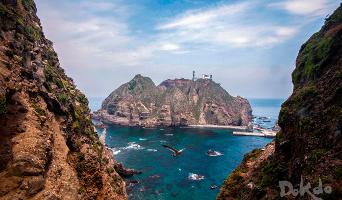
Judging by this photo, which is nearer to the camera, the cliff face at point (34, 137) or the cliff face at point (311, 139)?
the cliff face at point (311, 139)

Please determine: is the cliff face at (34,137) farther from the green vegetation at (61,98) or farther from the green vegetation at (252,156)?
the green vegetation at (252,156)

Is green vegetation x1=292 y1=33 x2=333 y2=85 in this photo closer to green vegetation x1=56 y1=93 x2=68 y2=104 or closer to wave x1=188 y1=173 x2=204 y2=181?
green vegetation x1=56 y1=93 x2=68 y2=104

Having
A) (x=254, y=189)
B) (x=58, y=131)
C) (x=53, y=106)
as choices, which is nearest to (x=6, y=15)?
(x=53, y=106)

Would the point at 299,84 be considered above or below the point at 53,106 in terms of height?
above

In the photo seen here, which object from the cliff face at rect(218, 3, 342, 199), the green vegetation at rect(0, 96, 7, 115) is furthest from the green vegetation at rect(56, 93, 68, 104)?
the cliff face at rect(218, 3, 342, 199)

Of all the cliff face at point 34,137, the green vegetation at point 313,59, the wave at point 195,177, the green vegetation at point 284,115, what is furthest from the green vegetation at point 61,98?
the wave at point 195,177

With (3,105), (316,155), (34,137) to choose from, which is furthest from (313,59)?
(3,105)

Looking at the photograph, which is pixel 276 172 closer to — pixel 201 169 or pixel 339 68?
pixel 339 68
